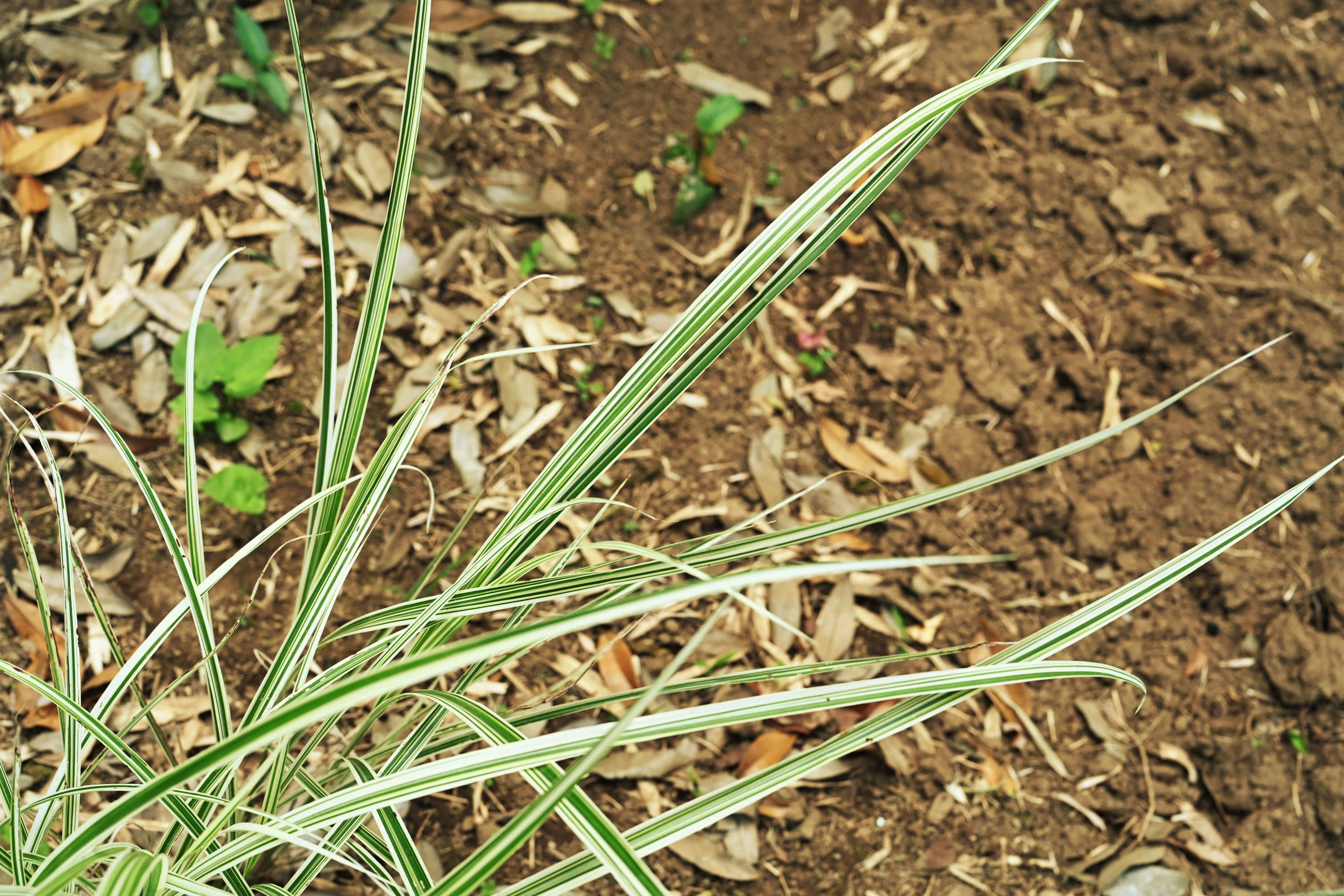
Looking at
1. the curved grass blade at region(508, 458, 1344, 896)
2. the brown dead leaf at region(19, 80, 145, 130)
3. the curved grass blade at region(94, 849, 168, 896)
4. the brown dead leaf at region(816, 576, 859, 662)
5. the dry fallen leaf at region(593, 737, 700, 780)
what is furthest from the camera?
the brown dead leaf at region(19, 80, 145, 130)

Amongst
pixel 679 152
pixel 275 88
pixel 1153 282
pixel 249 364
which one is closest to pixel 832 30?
pixel 679 152

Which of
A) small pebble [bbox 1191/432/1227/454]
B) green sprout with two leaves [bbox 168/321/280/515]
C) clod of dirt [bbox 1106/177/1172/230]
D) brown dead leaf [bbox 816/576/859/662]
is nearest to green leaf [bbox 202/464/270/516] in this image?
green sprout with two leaves [bbox 168/321/280/515]

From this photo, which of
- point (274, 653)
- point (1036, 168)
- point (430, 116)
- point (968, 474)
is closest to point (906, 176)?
point (1036, 168)

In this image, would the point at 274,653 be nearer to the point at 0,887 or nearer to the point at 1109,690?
the point at 0,887

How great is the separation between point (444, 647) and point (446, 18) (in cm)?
149

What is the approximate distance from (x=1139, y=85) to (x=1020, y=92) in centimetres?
32

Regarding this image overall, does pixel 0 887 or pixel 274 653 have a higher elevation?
pixel 0 887

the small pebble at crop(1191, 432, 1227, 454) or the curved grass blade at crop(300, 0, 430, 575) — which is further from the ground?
the curved grass blade at crop(300, 0, 430, 575)

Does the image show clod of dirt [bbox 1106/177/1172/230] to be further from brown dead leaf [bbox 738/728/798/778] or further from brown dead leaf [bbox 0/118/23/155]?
brown dead leaf [bbox 0/118/23/155]

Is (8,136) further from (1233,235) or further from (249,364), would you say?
(1233,235)

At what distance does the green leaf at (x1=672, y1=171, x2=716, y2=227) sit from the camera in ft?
5.26

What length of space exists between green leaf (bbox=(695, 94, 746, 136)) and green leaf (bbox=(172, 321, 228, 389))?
0.81 metres

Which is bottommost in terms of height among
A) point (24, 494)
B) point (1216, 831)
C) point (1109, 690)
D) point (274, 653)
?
point (1216, 831)

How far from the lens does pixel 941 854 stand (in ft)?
4.16
